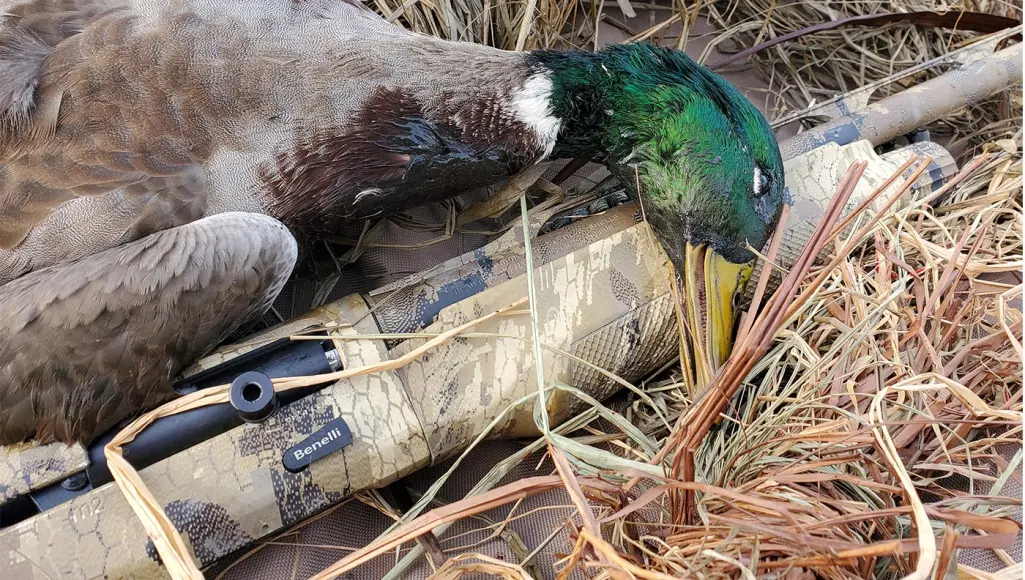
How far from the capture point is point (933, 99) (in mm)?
2006

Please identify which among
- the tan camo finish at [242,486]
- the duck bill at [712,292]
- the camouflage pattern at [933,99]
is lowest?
the tan camo finish at [242,486]

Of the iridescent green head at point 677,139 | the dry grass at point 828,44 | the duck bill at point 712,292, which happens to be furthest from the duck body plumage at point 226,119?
the dry grass at point 828,44

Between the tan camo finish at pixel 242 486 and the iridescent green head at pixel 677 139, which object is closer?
the tan camo finish at pixel 242 486

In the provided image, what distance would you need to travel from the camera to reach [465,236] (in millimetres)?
1920

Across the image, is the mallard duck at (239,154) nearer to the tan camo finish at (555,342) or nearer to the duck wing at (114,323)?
the duck wing at (114,323)

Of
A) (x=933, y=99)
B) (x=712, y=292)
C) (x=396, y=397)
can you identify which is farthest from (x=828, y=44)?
(x=396, y=397)

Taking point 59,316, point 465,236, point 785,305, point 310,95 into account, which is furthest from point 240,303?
point 785,305

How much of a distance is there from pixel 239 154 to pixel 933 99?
178 centimetres

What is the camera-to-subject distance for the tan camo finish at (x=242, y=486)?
1265mm

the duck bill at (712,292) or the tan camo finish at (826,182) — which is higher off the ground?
the tan camo finish at (826,182)

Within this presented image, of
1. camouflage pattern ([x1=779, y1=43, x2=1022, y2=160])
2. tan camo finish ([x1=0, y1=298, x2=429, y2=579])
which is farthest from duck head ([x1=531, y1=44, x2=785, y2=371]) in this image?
tan camo finish ([x1=0, y1=298, x2=429, y2=579])

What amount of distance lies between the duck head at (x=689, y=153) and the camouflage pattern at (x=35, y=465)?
3.78ft

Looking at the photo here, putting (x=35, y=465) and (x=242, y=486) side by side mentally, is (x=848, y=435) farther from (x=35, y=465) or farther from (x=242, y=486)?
(x=35, y=465)

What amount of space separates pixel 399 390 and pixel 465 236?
587 millimetres
